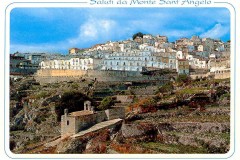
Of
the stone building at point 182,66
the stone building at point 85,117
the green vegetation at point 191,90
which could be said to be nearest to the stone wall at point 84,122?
the stone building at point 85,117

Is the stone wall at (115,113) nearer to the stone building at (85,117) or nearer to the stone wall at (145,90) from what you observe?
the stone building at (85,117)

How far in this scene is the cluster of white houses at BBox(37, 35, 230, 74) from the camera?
916 centimetres

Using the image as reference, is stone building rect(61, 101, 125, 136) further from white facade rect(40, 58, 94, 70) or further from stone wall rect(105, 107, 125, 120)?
white facade rect(40, 58, 94, 70)

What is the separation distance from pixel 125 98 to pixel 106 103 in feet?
1.55

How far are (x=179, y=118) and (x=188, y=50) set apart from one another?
1807 millimetres

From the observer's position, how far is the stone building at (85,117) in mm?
8188

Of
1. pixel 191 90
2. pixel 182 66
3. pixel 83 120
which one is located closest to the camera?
pixel 83 120

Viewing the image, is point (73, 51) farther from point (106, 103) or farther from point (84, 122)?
point (84, 122)

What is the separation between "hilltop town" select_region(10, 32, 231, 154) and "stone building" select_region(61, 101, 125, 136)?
0.02 meters

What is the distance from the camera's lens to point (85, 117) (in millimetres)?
8281

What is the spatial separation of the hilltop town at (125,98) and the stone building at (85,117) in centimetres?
2

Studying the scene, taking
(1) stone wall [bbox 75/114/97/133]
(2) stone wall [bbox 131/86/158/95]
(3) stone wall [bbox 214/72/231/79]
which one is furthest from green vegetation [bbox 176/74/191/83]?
(1) stone wall [bbox 75/114/97/133]

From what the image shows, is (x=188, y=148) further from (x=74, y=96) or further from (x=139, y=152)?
(x=74, y=96)

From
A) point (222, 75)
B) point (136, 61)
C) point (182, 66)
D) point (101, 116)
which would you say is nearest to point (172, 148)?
point (101, 116)
